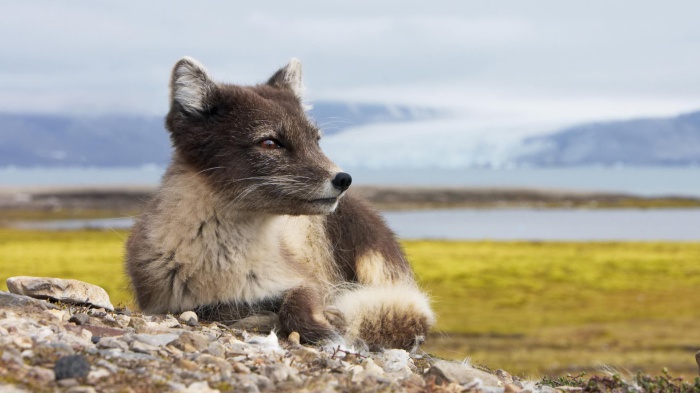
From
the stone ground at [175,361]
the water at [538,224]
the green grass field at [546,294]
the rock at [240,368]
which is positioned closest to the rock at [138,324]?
the stone ground at [175,361]

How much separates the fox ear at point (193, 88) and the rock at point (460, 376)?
3.00 m

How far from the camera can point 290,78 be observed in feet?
27.5

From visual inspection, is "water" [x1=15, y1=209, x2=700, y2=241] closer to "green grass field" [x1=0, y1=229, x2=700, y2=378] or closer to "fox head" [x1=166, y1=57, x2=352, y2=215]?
"green grass field" [x1=0, y1=229, x2=700, y2=378]

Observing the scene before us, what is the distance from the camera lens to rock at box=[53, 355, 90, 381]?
5.04 meters

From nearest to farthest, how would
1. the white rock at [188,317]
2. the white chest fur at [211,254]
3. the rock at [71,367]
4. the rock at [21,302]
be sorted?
1. the rock at [71,367]
2. the rock at [21,302]
3. the white rock at [188,317]
4. the white chest fur at [211,254]

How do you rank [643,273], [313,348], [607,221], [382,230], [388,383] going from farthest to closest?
[607,221]
[643,273]
[382,230]
[313,348]
[388,383]

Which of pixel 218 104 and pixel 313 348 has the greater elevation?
pixel 218 104

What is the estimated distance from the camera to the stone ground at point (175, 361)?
16.8 ft

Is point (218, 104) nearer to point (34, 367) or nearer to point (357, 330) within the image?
point (357, 330)

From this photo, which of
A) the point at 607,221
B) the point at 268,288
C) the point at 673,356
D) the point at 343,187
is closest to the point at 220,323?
the point at 268,288

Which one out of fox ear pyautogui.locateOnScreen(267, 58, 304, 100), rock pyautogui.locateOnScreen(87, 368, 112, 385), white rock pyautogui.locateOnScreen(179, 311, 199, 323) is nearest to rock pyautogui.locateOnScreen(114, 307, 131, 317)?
white rock pyautogui.locateOnScreen(179, 311, 199, 323)

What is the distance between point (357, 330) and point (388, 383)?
1.63 metres

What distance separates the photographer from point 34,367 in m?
5.13

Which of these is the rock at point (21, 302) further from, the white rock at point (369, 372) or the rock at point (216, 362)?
the white rock at point (369, 372)
